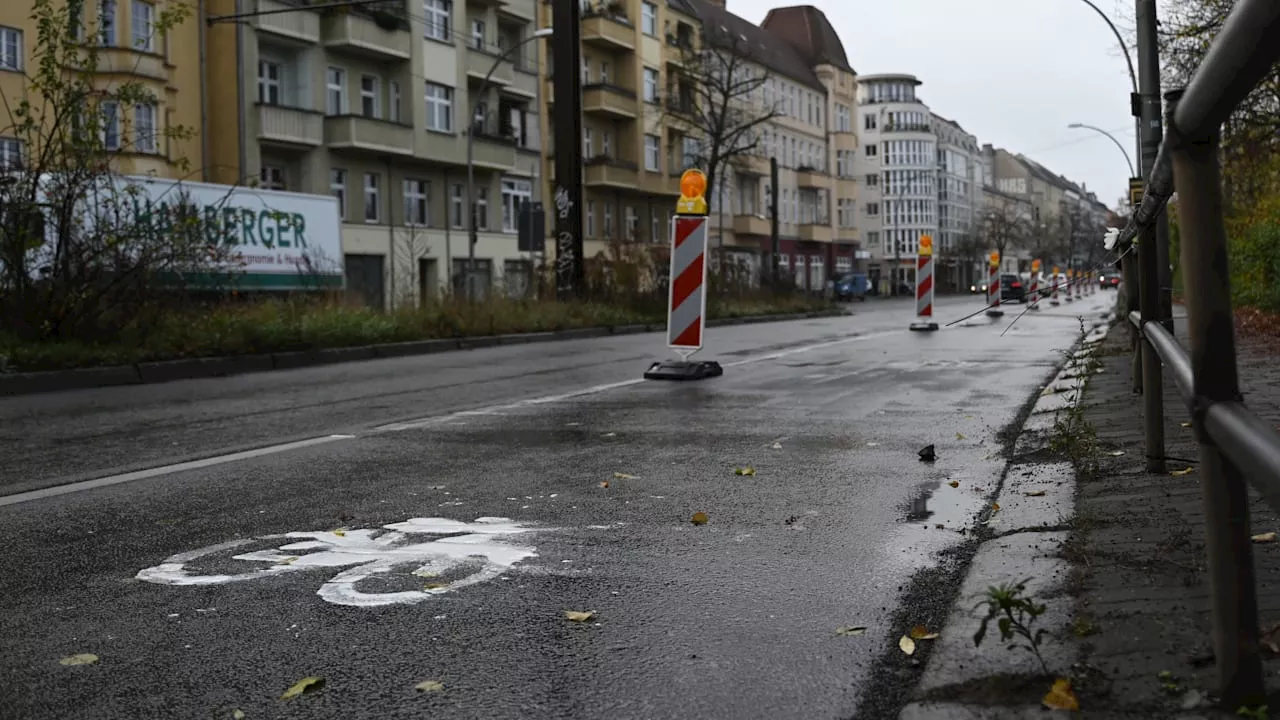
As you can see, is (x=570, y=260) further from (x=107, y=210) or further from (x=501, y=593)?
(x=501, y=593)

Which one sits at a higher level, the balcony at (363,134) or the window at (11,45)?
the window at (11,45)

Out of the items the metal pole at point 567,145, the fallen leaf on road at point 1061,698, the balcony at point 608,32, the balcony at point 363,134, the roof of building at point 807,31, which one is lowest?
the fallen leaf on road at point 1061,698

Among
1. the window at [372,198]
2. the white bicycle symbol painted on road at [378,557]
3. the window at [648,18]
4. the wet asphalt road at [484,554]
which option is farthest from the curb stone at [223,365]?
the window at [648,18]

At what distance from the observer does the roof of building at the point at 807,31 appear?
9131 centimetres

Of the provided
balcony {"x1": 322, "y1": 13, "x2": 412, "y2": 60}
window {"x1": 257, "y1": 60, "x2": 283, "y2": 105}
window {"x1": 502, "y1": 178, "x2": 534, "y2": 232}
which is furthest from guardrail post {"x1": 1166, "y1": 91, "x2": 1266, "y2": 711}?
window {"x1": 502, "y1": 178, "x2": 534, "y2": 232}

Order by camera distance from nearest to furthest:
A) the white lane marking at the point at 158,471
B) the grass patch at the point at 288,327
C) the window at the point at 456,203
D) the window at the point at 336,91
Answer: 1. the white lane marking at the point at 158,471
2. the grass patch at the point at 288,327
3. the window at the point at 336,91
4. the window at the point at 456,203

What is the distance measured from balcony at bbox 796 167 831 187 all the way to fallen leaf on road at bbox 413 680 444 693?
8163cm

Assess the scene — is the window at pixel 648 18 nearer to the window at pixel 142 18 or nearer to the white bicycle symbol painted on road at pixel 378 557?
the window at pixel 142 18

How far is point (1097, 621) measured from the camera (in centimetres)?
339

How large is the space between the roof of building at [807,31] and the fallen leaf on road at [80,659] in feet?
295

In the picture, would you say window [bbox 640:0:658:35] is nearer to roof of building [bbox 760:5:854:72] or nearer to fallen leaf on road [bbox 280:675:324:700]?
roof of building [bbox 760:5:854:72]

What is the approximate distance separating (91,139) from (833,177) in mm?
76405

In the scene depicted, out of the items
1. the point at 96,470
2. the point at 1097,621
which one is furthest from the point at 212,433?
the point at 1097,621

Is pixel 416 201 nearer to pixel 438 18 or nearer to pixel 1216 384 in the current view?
pixel 438 18
